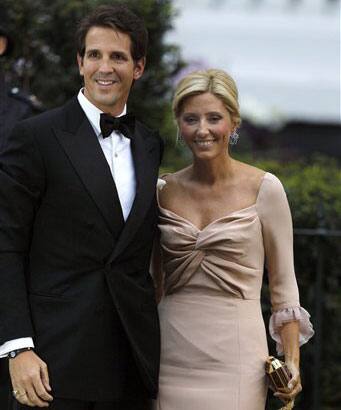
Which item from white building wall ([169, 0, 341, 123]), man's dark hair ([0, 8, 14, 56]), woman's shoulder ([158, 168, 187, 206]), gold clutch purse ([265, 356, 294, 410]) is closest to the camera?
gold clutch purse ([265, 356, 294, 410])

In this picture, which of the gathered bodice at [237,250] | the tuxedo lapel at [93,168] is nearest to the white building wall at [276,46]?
the gathered bodice at [237,250]

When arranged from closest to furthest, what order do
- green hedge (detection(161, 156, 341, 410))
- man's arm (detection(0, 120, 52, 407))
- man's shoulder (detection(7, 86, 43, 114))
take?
man's arm (detection(0, 120, 52, 407))
man's shoulder (detection(7, 86, 43, 114))
green hedge (detection(161, 156, 341, 410))

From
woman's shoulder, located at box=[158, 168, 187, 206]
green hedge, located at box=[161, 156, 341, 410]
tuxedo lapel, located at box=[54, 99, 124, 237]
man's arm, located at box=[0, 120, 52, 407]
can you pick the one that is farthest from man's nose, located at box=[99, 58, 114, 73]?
green hedge, located at box=[161, 156, 341, 410]

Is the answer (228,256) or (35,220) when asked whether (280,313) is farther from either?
(35,220)

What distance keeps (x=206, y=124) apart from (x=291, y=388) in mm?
1094

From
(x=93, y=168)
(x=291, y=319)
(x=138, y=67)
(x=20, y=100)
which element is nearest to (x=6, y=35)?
(x=20, y=100)

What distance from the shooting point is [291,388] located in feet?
12.1

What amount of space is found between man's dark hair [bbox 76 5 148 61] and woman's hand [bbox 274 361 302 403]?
1368 mm

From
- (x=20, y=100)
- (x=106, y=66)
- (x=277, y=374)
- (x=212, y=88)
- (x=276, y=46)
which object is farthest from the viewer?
(x=276, y=46)

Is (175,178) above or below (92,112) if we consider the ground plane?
below

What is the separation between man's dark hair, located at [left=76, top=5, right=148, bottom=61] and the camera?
11.6 feet

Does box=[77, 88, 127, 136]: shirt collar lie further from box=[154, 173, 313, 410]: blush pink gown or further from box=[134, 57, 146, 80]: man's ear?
box=[154, 173, 313, 410]: blush pink gown

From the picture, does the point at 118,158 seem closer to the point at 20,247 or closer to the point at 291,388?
the point at 20,247

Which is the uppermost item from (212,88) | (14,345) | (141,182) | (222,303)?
(212,88)
